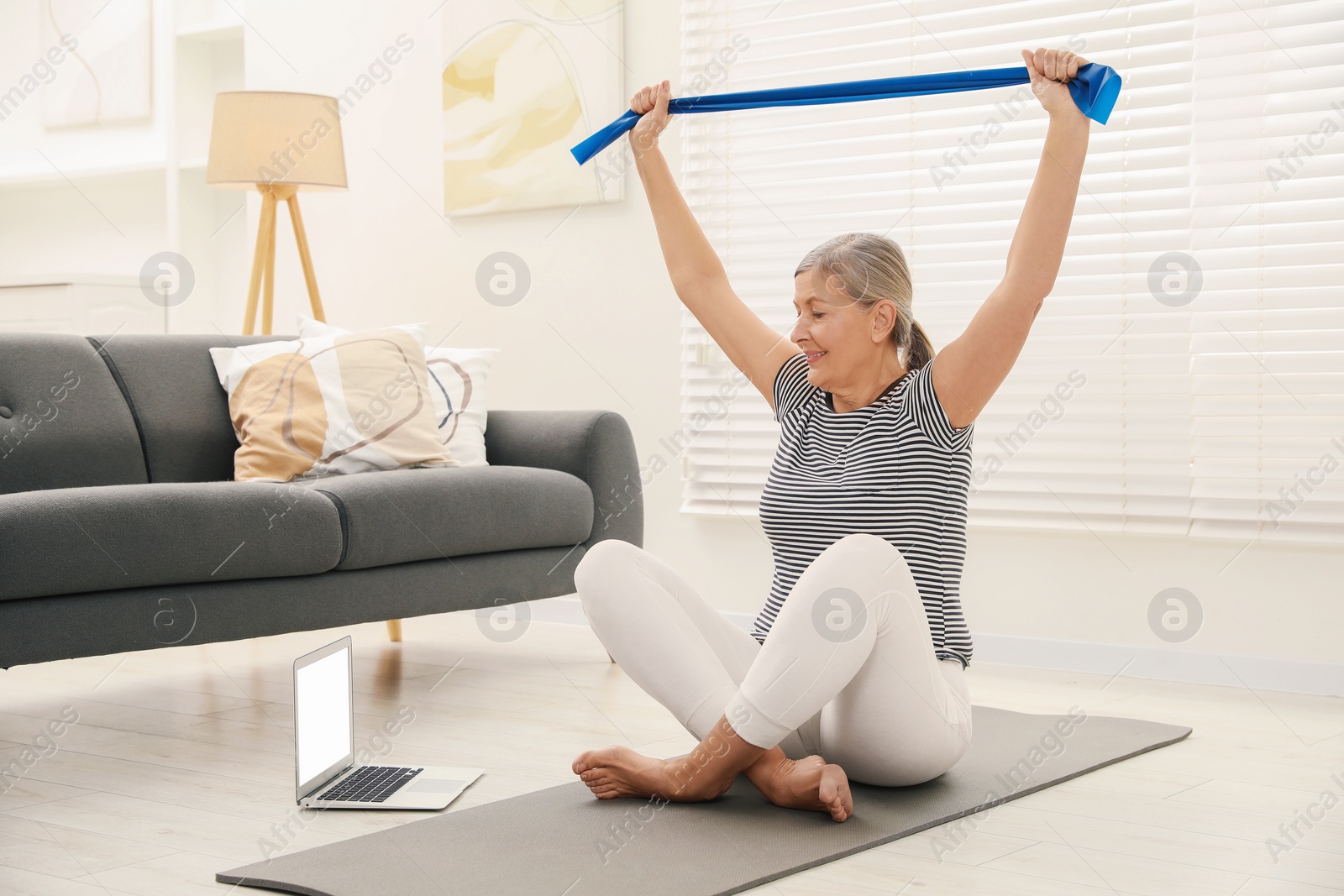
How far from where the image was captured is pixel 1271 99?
117 inches

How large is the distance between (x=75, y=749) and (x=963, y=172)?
247 centimetres

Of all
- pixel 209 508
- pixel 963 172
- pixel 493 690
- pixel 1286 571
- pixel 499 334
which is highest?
pixel 963 172

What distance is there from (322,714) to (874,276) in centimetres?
109

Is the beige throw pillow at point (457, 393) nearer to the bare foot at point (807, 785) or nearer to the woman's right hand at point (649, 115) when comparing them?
the woman's right hand at point (649, 115)

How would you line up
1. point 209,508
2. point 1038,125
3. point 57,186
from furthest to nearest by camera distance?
point 57,186, point 1038,125, point 209,508

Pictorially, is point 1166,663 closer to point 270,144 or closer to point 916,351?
point 916,351

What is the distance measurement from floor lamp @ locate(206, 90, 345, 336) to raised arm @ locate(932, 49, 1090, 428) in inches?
99.5

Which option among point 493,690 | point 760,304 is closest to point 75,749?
point 493,690

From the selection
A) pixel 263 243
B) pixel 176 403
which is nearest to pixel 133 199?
pixel 263 243

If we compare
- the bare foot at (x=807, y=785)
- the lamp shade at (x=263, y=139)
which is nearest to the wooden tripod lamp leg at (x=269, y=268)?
the lamp shade at (x=263, y=139)

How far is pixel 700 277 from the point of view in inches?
84.9

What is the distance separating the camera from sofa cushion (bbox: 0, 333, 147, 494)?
2691 mm

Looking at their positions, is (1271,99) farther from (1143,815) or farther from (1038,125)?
(1143,815)

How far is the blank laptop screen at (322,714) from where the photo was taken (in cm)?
194
